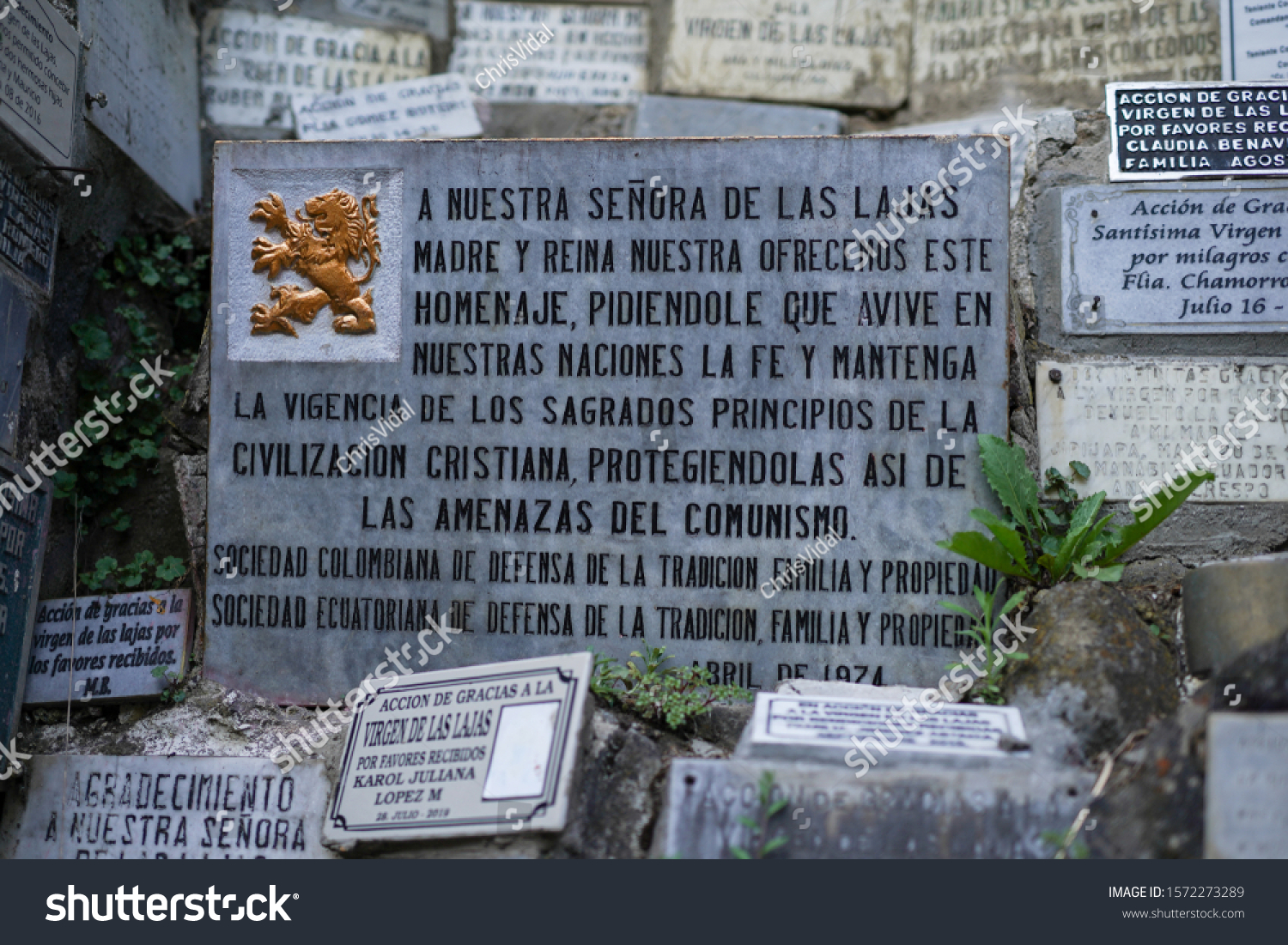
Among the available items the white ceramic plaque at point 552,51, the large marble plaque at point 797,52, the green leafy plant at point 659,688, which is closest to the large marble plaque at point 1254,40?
the large marble plaque at point 797,52

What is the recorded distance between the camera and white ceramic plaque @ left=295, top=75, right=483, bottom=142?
6746mm

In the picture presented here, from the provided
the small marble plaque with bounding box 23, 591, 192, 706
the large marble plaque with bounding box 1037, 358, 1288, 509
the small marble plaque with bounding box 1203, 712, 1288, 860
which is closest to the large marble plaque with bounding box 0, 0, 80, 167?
the small marble plaque with bounding box 23, 591, 192, 706

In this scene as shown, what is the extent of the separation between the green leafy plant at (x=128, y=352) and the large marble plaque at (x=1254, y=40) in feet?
18.8

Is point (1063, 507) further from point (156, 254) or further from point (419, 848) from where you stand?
point (156, 254)

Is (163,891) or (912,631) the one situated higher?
(912,631)

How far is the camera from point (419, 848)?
365 centimetres

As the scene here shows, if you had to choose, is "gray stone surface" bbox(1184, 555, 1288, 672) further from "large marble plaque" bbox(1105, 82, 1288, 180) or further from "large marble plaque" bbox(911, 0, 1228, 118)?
"large marble plaque" bbox(911, 0, 1228, 118)

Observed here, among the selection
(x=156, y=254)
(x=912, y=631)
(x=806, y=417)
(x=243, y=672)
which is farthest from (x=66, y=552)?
(x=912, y=631)

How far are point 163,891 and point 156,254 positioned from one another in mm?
3628

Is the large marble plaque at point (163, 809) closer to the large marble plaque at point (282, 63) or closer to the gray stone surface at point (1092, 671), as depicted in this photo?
the gray stone surface at point (1092, 671)

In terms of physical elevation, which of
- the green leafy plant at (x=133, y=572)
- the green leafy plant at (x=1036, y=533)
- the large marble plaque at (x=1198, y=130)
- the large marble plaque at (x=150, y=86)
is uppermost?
the large marble plaque at (x=150, y=86)

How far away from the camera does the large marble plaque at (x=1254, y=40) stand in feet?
19.7

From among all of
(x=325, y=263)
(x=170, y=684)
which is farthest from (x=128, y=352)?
(x=170, y=684)

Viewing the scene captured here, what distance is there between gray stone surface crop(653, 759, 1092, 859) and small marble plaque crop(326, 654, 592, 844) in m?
0.43
